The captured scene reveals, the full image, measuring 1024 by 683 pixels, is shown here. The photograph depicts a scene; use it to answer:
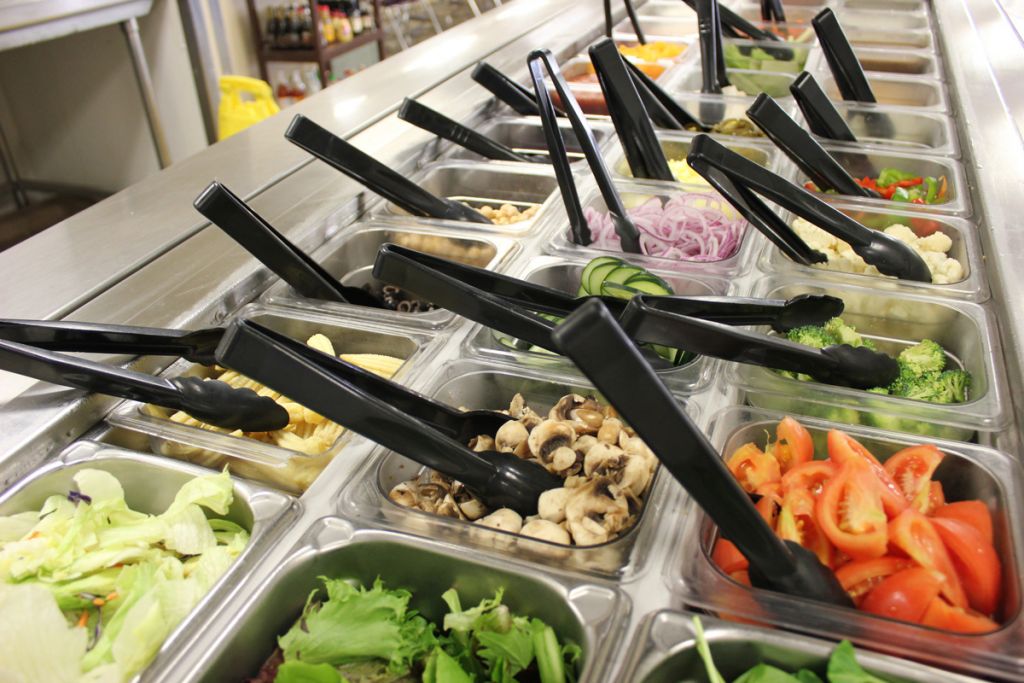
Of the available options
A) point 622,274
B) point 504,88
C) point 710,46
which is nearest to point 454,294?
point 622,274

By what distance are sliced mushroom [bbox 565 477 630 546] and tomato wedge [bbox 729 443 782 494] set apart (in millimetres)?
200

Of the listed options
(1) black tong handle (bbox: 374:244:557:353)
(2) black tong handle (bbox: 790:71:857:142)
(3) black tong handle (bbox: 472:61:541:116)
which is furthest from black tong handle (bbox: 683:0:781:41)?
(1) black tong handle (bbox: 374:244:557:353)

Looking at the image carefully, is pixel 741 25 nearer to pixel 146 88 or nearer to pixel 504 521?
pixel 504 521

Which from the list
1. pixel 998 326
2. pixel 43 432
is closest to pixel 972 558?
pixel 998 326

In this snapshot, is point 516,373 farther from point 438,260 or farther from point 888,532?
point 888,532

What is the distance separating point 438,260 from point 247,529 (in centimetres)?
54

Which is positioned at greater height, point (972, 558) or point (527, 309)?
point (527, 309)

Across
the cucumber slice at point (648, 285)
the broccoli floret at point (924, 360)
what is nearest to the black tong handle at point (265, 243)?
the cucumber slice at point (648, 285)

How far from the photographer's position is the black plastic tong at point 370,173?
74.7 inches

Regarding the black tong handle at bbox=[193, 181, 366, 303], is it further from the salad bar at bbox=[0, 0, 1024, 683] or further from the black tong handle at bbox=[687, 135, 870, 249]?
the black tong handle at bbox=[687, 135, 870, 249]

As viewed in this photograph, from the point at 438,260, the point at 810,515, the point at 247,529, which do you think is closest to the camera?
the point at 810,515

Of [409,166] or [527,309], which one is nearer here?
[527,309]

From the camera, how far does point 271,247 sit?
5.65 feet

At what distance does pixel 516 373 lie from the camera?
158cm
